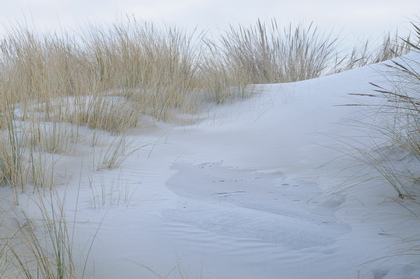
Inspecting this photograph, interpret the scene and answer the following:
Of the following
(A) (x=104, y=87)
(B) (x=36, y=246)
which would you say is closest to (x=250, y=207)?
(B) (x=36, y=246)

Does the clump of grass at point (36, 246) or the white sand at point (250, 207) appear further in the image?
the white sand at point (250, 207)

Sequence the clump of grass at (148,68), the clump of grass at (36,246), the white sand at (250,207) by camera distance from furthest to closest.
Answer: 1. the clump of grass at (148,68)
2. the white sand at (250,207)
3. the clump of grass at (36,246)

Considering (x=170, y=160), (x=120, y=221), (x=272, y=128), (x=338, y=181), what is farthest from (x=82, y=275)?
(x=272, y=128)

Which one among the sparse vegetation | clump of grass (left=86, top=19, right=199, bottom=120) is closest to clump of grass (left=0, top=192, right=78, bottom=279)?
the sparse vegetation

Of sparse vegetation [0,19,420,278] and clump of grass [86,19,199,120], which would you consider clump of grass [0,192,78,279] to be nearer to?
sparse vegetation [0,19,420,278]

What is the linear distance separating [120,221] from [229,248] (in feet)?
1.81

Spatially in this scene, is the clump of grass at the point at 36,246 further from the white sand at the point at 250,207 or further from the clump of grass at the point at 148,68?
the clump of grass at the point at 148,68

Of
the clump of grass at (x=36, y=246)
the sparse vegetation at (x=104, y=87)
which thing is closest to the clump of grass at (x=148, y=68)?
the sparse vegetation at (x=104, y=87)

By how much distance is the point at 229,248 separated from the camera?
1.97 m

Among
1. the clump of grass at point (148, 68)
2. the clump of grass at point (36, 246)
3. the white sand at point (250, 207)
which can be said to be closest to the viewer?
the clump of grass at point (36, 246)

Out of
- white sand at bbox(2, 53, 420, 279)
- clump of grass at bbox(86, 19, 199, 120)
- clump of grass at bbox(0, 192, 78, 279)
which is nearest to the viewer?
clump of grass at bbox(0, 192, 78, 279)

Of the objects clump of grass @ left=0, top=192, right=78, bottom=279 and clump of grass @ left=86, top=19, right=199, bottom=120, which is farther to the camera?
clump of grass @ left=86, top=19, right=199, bottom=120

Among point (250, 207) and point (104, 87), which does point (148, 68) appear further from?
point (250, 207)

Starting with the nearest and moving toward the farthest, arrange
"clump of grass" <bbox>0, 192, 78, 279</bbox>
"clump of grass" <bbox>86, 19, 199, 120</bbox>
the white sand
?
"clump of grass" <bbox>0, 192, 78, 279</bbox> < the white sand < "clump of grass" <bbox>86, 19, 199, 120</bbox>
